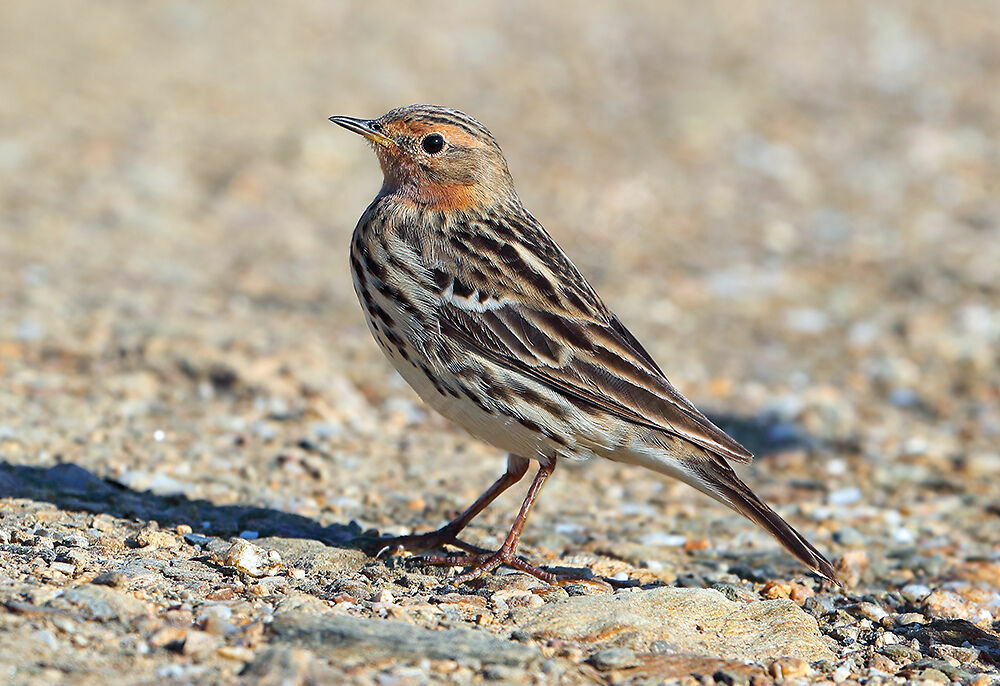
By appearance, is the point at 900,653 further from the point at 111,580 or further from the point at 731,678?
the point at 111,580

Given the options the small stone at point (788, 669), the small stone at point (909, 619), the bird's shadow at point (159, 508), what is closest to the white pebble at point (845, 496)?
the small stone at point (909, 619)

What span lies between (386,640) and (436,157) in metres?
2.75

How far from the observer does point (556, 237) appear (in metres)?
12.0

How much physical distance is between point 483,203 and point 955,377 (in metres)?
5.09

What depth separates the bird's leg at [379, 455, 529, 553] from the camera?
18.9 ft

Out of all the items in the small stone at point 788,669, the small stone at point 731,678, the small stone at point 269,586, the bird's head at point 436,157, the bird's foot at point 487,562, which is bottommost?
the small stone at point 269,586

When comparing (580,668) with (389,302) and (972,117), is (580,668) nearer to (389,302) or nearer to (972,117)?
(389,302)

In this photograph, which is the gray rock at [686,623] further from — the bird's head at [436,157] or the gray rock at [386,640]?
the bird's head at [436,157]

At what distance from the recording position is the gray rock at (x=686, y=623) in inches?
181

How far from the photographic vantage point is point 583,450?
18.1ft

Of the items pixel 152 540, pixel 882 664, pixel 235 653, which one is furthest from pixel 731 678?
pixel 152 540

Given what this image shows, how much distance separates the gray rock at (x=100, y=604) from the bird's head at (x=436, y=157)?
2.49 metres

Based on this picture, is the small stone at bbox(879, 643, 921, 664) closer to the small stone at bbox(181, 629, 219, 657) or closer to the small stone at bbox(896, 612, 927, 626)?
the small stone at bbox(896, 612, 927, 626)

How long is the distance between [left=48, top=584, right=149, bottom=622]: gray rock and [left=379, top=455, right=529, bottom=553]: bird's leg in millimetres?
1476
